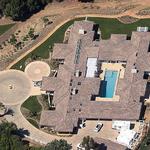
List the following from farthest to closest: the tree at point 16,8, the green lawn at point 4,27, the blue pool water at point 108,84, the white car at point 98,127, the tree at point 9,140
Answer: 1. the green lawn at point 4,27
2. the tree at point 16,8
3. the blue pool water at point 108,84
4. the white car at point 98,127
5. the tree at point 9,140

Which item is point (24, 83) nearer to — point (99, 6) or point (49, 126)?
point (49, 126)

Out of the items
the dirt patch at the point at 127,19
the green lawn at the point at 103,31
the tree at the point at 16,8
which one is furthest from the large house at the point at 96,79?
the tree at the point at 16,8

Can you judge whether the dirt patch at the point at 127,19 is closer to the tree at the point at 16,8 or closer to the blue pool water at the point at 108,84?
the blue pool water at the point at 108,84

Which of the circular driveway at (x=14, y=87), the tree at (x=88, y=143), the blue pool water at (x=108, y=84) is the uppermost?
the blue pool water at (x=108, y=84)

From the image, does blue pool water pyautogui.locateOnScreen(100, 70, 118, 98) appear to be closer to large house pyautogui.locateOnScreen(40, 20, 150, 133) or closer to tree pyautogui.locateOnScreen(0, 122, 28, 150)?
large house pyautogui.locateOnScreen(40, 20, 150, 133)

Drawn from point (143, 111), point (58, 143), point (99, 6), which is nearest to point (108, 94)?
point (143, 111)

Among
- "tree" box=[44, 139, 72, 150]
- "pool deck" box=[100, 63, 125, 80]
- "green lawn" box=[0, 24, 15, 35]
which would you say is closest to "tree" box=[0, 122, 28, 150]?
"tree" box=[44, 139, 72, 150]

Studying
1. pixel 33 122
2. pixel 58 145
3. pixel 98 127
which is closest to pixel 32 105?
pixel 33 122

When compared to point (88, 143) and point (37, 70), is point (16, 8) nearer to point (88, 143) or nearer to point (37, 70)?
point (37, 70)
